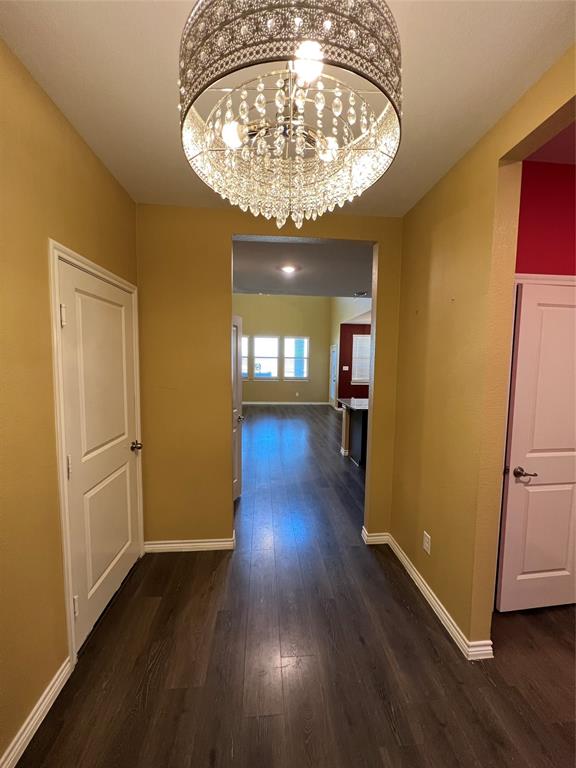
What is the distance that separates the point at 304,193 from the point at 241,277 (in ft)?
10.7

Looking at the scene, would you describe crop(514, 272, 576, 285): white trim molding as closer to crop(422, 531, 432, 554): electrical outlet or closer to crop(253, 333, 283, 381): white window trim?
crop(422, 531, 432, 554): electrical outlet

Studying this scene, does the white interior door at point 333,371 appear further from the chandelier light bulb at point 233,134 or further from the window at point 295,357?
the chandelier light bulb at point 233,134

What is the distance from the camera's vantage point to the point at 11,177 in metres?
1.23

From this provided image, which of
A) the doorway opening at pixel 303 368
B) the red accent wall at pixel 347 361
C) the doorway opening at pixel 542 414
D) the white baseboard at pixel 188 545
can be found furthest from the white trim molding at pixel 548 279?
the red accent wall at pixel 347 361

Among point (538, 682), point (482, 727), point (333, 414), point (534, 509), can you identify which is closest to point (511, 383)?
point (534, 509)

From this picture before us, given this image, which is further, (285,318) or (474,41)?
(285,318)

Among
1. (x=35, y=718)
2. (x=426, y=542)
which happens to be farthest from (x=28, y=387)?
(x=426, y=542)

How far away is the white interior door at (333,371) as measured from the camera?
376 inches

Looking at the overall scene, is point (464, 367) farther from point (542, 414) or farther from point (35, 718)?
point (35, 718)

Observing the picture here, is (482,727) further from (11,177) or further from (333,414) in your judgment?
(333,414)

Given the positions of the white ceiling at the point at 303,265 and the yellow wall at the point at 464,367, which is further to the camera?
the white ceiling at the point at 303,265

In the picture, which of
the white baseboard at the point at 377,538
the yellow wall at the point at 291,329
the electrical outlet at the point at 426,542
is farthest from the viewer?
the yellow wall at the point at 291,329

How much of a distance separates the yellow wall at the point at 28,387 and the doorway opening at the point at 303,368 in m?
1.42

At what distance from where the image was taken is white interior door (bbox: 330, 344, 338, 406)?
954 cm
